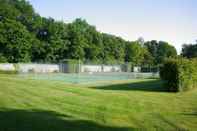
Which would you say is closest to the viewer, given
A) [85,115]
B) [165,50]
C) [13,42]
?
[85,115]

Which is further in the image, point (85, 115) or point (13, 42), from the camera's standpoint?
point (13, 42)

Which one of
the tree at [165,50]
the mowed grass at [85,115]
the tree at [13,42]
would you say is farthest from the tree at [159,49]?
the mowed grass at [85,115]

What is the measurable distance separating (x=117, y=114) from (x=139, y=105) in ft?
8.58

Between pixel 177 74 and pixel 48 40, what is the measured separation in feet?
158

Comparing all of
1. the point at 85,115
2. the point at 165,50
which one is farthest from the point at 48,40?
the point at 165,50

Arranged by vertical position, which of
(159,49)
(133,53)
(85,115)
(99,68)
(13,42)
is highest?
(159,49)

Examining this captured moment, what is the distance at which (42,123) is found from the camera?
25.5 feet

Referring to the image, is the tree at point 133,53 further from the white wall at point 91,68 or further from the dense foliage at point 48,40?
the white wall at point 91,68

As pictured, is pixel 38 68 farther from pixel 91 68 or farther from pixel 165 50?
pixel 165 50

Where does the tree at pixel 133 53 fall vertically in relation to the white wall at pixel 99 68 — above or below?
above

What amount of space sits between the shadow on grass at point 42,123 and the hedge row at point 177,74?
11884 mm

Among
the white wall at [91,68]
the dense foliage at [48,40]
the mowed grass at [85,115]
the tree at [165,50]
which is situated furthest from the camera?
the tree at [165,50]

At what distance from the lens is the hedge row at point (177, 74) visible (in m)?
19.2

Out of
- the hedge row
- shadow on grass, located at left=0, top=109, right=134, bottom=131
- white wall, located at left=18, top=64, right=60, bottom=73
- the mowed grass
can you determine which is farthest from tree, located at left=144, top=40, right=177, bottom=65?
shadow on grass, located at left=0, top=109, right=134, bottom=131
